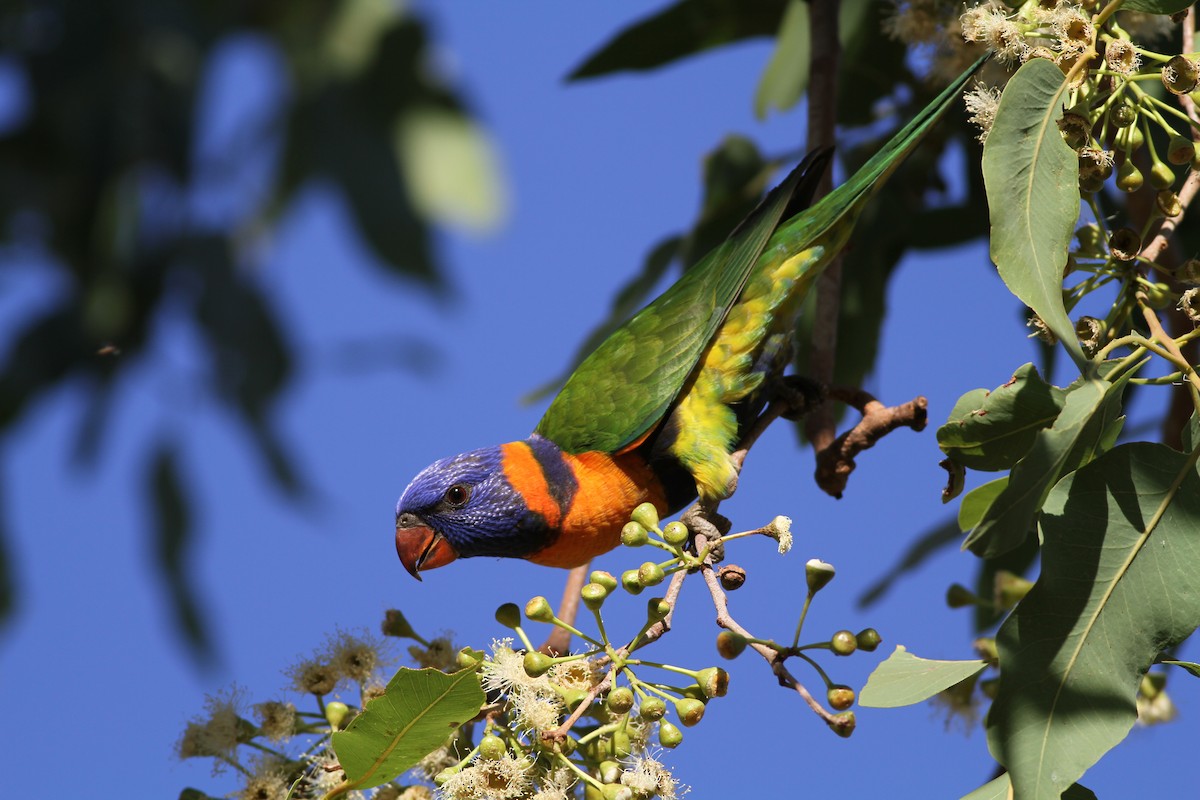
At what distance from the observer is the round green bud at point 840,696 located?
4.29ft

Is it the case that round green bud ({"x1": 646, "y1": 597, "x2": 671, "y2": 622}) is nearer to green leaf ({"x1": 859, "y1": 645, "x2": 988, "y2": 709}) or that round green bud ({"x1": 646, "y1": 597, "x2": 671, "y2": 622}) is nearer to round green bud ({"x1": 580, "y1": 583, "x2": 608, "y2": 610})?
round green bud ({"x1": 580, "y1": 583, "x2": 608, "y2": 610})

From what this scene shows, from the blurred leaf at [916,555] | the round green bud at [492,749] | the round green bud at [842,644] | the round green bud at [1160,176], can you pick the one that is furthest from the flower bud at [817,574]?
the blurred leaf at [916,555]

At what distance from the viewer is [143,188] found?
3.97 metres

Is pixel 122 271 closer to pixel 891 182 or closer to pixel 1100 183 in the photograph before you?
pixel 891 182

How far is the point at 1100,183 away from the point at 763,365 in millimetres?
921

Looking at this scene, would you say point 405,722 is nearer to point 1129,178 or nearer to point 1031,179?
point 1031,179

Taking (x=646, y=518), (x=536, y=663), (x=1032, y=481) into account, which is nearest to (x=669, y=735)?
(x=536, y=663)

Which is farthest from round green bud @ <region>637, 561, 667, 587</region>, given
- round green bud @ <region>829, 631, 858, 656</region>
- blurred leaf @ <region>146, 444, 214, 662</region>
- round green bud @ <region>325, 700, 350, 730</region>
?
blurred leaf @ <region>146, 444, 214, 662</region>

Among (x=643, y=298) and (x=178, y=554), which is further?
(x=178, y=554)

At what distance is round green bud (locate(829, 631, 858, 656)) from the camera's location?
1.31 m

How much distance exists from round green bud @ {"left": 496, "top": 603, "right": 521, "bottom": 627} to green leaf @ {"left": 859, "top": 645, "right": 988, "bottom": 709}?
1.57 ft

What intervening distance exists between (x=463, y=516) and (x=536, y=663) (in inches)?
30.7

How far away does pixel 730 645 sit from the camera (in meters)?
1.29

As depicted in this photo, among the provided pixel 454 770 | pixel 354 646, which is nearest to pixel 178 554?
pixel 354 646
